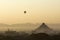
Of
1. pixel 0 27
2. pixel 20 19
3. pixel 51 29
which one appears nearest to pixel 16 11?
pixel 20 19

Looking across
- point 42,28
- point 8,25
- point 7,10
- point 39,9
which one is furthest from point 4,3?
point 42,28

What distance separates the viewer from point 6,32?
1.71 metres

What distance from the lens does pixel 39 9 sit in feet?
5.76

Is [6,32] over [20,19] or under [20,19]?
under

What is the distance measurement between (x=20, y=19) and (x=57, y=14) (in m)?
0.40

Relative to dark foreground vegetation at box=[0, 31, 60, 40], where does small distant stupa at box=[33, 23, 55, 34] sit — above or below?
above

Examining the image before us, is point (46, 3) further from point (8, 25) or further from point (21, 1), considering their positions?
point (8, 25)

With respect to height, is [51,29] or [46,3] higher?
[46,3]

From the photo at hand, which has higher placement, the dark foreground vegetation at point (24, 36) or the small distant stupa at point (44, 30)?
the small distant stupa at point (44, 30)

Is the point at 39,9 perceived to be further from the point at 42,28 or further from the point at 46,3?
the point at 42,28

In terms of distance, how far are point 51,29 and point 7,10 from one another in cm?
52

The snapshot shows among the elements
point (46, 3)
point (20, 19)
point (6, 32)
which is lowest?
point (6, 32)

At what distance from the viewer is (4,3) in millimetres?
1757

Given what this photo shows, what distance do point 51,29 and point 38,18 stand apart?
18 centimetres
